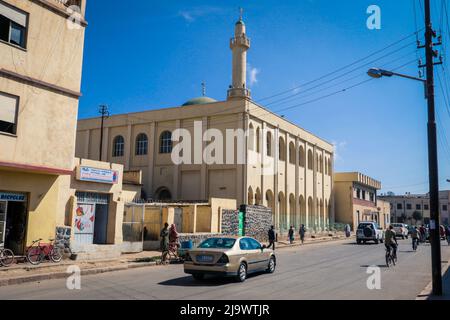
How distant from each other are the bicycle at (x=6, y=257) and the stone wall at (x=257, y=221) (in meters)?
19.0

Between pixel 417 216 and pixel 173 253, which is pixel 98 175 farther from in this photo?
pixel 417 216

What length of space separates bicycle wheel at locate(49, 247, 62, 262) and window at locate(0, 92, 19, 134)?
473cm

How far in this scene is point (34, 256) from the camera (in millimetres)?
15078

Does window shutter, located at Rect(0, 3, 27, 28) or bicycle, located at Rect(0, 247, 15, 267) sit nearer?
bicycle, located at Rect(0, 247, 15, 267)

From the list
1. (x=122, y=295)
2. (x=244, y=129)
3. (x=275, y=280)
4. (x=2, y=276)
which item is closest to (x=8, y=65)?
(x=2, y=276)

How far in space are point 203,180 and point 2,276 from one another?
24.9 m

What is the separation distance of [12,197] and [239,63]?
1080 inches

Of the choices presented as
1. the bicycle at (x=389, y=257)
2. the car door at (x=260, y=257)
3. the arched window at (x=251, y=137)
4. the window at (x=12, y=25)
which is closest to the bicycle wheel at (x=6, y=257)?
the window at (x=12, y=25)

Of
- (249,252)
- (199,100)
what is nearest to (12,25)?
(249,252)

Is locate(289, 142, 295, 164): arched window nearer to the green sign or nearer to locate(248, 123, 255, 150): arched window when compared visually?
locate(248, 123, 255, 150): arched window

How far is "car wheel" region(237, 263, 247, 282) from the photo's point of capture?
40.2 feet

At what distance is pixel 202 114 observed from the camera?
37.7m

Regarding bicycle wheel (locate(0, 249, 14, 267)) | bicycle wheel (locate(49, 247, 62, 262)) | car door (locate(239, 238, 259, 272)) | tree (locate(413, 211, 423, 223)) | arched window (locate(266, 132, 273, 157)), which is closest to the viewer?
car door (locate(239, 238, 259, 272))

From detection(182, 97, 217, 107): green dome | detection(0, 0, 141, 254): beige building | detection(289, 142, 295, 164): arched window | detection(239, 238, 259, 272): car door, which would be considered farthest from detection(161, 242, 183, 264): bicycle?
detection(289, 142, 295, 164): arched window
